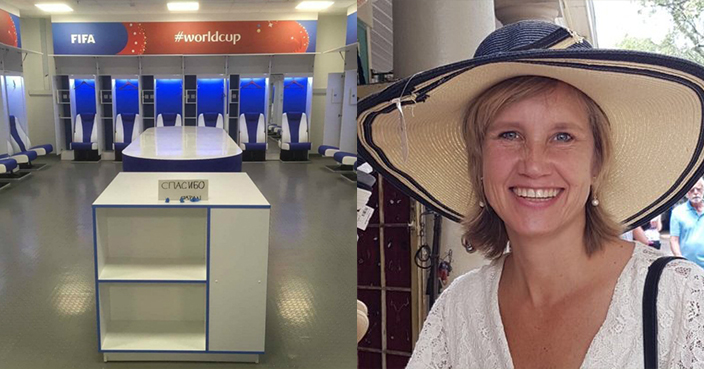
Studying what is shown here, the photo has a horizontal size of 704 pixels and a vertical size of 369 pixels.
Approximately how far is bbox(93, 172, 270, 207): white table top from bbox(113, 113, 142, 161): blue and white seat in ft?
2.63

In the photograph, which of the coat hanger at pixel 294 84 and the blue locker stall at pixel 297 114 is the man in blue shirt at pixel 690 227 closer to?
the blue locker stall at pixel 297 114

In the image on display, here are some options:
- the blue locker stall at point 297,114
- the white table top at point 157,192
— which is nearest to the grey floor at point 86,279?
the blue locker stall at point 297,114

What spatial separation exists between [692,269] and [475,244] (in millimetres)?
306

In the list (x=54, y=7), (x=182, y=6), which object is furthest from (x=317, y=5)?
(x=54, y=7)

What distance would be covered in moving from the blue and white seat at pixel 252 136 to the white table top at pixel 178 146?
26 cm

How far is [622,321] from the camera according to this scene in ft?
2.39

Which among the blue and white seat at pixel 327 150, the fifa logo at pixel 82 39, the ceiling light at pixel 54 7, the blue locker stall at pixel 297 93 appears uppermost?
the ceiling light at pixel 54 7

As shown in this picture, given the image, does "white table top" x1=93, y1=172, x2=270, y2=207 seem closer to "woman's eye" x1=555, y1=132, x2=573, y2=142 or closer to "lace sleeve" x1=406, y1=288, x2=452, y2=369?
"lace sleeve" x1=406, y1=288, x2=452, y2=369

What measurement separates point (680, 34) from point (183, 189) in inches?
78.5

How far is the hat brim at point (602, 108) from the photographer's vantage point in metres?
0.65

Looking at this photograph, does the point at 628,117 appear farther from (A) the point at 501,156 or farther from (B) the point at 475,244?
(B) the point at 475,244

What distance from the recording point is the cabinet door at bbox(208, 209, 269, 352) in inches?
92.3

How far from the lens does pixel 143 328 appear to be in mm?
2629

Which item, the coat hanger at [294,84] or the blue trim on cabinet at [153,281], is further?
the coat hanger at [294,84]
